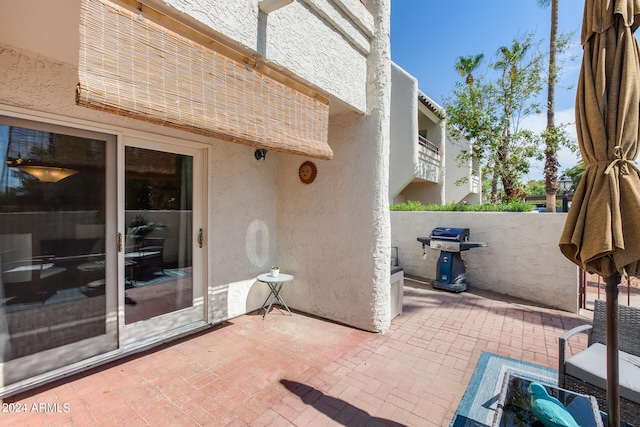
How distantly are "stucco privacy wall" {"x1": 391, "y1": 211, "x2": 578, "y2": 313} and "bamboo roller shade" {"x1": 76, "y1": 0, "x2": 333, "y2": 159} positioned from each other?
7.33 meters

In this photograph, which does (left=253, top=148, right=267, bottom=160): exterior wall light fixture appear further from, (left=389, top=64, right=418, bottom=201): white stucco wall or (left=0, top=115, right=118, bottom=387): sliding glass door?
(left=389, top=64, right=418, bottom=201): white stucco wall

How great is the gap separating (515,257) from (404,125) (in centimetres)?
914

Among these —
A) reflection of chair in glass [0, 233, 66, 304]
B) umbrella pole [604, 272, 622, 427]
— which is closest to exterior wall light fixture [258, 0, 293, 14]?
reflection of chair in glass [0, 233, 66, 304]

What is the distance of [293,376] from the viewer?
4.09 meters

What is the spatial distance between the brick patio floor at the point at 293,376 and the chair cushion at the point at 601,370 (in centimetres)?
132

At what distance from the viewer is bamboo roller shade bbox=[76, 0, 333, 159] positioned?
2.36 m

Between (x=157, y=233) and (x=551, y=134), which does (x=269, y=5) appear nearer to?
(x=157, y=233)

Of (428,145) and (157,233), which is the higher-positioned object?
(428,145)

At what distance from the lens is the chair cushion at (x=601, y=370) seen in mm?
2783

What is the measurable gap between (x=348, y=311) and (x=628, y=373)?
155 inches

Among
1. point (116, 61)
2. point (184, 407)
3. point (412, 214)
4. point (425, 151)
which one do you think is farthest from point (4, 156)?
point (425, 151)

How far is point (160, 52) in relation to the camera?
2.79 m

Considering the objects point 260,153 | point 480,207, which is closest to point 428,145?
point 480,207

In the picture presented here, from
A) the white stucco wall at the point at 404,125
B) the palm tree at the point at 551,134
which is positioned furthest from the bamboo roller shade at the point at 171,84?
the palm tree at the point at 551,134
